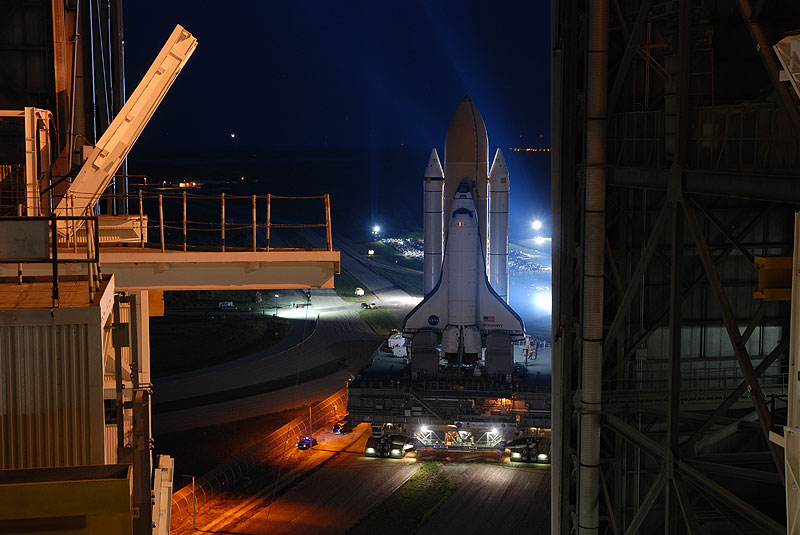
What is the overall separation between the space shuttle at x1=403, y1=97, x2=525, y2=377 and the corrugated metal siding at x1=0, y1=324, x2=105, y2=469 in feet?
77.3

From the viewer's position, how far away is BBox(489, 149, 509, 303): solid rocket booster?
36.4 meters

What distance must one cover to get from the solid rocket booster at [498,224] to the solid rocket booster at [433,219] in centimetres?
225

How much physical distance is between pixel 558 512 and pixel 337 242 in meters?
85.1

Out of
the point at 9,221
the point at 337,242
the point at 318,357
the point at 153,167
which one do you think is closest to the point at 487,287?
the point at 318,357

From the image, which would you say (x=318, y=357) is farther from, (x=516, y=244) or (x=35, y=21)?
(x=516, y=244)

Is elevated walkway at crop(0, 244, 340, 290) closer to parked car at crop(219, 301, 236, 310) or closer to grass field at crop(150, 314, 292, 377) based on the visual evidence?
grass field at crop(150, 314, 292, 377)

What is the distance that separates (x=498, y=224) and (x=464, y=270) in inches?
184

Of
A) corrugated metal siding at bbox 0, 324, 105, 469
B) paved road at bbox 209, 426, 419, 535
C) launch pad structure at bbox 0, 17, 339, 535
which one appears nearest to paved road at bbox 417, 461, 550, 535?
paved road at bbox 209, 426, 419, 535

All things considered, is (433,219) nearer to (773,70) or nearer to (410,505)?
(410,505)

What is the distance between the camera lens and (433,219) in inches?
1427

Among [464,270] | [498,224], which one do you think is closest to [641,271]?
[464,270]

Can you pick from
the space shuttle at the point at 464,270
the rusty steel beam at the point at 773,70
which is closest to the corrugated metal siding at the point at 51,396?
the rusty steel beam at the point at 773,70

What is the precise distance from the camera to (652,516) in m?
13.4

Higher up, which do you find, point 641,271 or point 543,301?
point 641,271
